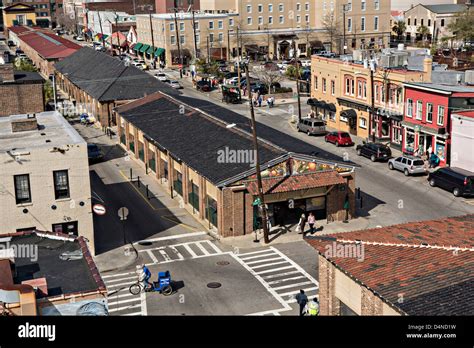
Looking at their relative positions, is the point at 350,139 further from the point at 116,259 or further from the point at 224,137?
the point at 116,259

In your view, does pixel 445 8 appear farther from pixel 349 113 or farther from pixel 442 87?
pixel 442 87

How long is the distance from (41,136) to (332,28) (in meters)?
96.0

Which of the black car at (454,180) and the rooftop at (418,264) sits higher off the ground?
the rooftop at (418,264)

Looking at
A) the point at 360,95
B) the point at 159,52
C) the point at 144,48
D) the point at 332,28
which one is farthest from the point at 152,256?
the point at 144,48

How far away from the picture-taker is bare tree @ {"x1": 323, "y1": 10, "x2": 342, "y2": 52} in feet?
411

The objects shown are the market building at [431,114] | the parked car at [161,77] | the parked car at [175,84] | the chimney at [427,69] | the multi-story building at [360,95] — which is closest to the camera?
the market building at [431,114]

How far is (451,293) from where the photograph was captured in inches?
607

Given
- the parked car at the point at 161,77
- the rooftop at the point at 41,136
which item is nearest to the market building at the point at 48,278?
the rooftop at the point at 41,136

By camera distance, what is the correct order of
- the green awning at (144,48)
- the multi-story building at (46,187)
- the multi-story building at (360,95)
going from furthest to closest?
the green awning at (144,48), the multi-story building at (360,95), the multi-story building at (46,187)

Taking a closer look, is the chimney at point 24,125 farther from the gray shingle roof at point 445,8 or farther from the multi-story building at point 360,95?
the gray shingle roof at point 445,8

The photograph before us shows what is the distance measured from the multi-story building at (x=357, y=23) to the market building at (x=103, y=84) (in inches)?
2074

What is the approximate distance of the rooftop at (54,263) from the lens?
18648 mm

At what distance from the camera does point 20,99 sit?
5741 centimetres
